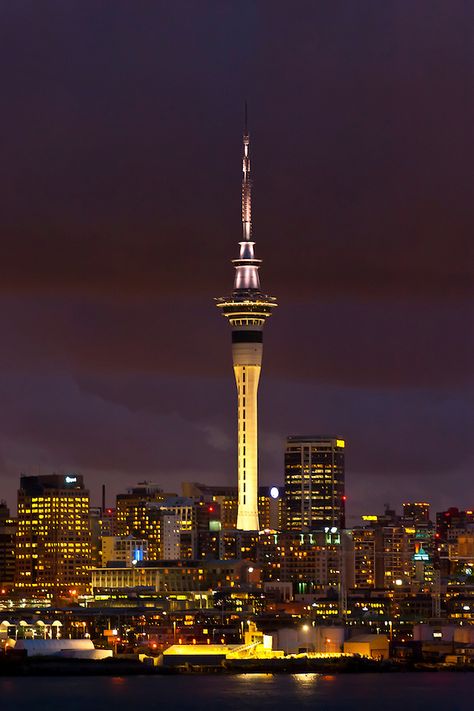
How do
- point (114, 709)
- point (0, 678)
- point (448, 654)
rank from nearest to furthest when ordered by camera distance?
point (114, 709), point (0, 678), point (448, 654)

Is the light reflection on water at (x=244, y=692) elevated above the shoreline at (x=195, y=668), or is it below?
below

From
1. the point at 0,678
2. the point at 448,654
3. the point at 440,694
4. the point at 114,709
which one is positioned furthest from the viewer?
the point at 448,654

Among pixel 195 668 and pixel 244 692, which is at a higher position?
pixel 195 668

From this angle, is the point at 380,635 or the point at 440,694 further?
the point at 380,635

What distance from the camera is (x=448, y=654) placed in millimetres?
196375

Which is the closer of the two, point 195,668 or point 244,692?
point 244,692

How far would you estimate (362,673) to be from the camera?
184 meters

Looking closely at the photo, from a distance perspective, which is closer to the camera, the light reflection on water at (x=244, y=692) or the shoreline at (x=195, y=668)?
the light reflection on water at (x=244, y=692)

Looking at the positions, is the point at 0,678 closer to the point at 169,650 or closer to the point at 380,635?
the point at 169,650

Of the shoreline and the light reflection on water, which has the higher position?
the shoreline

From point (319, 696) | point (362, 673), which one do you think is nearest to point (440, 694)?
point (319, 696)

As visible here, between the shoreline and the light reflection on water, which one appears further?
the shoreline

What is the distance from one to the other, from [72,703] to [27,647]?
109 ft

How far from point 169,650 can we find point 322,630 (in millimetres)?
13838
